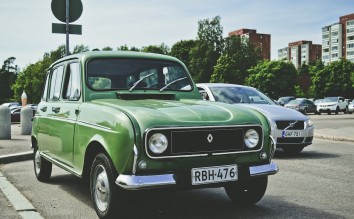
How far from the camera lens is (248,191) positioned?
215 inches

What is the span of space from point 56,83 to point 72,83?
90 centimetres

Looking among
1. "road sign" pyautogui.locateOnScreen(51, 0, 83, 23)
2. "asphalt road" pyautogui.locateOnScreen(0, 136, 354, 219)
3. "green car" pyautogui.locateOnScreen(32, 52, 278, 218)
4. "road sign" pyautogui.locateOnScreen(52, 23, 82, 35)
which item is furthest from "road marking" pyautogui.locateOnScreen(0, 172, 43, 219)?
"road sign" pyautogui.locateOnScreen(51, 0, 83, 23)

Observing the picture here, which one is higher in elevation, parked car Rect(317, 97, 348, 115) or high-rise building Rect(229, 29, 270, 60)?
high-rise building Rect(229, 29, 270, 60)

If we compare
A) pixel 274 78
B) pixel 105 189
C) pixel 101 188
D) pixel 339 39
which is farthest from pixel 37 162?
pixel 339 39

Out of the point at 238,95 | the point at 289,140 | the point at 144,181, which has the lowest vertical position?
the point at 289,140

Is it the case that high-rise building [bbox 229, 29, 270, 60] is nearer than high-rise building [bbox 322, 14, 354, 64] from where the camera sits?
No

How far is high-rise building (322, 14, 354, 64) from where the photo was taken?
13200 cm

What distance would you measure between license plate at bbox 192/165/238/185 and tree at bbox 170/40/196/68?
81530mm

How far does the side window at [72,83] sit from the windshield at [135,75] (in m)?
0.22

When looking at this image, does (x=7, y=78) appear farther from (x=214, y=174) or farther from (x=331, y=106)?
(x=214, y=174)

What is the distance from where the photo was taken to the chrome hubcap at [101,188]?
15.3 ft

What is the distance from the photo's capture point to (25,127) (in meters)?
17.4

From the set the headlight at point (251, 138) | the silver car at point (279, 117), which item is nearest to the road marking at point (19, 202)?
the headlight at point (251, 138)

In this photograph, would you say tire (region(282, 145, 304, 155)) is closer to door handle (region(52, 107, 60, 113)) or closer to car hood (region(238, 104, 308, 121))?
car hood (region(238, 104, 308, 121))
